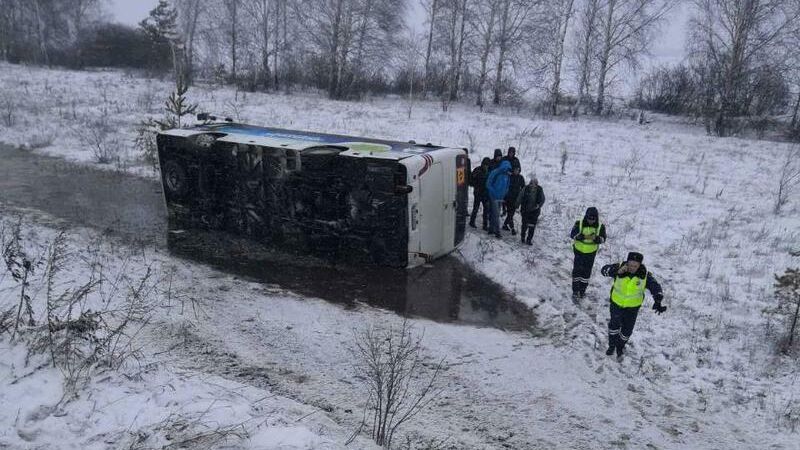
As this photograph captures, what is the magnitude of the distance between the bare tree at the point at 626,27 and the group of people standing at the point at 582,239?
63.6 ft

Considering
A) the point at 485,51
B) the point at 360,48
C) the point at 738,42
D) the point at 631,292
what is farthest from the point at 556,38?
the point at 631,292

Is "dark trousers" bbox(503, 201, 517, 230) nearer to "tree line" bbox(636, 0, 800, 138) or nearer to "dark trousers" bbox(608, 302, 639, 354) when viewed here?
"dark trousers" bbox(608, 302, 639, 354)

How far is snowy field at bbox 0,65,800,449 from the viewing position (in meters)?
4.31

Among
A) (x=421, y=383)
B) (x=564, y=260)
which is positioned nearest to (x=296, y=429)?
(x=421, y=383)

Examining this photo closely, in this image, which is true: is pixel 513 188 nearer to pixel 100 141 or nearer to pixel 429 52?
pixel 100 141

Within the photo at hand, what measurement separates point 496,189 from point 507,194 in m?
0.35

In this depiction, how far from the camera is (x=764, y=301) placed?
7840mm

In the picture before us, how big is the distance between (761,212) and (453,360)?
30.0 ft

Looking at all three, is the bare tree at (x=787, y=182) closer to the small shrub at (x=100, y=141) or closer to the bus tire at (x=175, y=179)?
the bus tire at (x=175, y=179)

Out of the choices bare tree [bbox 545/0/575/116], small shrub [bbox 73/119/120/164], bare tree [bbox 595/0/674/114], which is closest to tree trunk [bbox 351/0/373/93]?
bare tree [bbox 545/0/575/116]

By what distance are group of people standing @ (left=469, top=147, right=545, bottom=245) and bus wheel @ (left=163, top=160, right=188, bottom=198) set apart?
17.5 feet

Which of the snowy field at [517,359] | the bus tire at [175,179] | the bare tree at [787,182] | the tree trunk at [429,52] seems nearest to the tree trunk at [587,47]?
the tree trunk at [429,52]

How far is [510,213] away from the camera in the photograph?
10.1 meters

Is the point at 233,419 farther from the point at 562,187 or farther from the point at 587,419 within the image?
the point at 562,187
